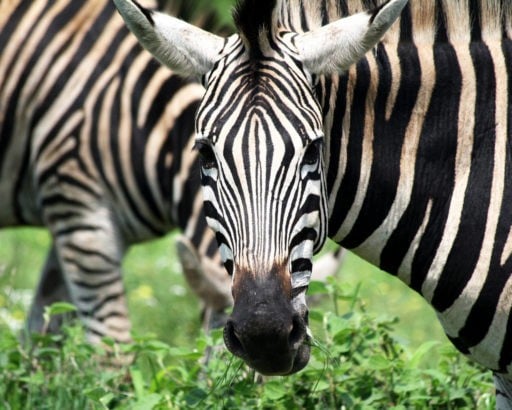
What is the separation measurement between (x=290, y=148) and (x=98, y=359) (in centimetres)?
280

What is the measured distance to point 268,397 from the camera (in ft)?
15.2

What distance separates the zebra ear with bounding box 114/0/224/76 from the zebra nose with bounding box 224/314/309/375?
1.01 m

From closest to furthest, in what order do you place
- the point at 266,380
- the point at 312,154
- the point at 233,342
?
the point at 233,342 < the point at 312,154 < the point at 266,380

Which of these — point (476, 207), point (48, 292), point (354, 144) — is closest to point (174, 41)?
point (354, 144)

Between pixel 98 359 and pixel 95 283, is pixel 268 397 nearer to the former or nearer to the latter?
pixel 98 359

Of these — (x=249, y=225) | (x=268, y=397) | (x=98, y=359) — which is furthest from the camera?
(x=98, y=359)

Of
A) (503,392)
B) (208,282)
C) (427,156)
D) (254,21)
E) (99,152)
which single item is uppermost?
(254,21)

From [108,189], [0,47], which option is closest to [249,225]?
[108,189]

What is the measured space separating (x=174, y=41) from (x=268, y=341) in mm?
1193

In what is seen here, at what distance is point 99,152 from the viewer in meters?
7.15

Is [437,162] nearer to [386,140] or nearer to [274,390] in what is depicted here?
[386,140]

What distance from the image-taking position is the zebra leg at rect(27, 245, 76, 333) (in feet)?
25.7

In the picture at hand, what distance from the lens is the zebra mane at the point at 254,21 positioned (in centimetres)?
367

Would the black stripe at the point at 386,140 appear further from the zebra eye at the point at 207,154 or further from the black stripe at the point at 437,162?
the zebra eye at the point at 207,154
